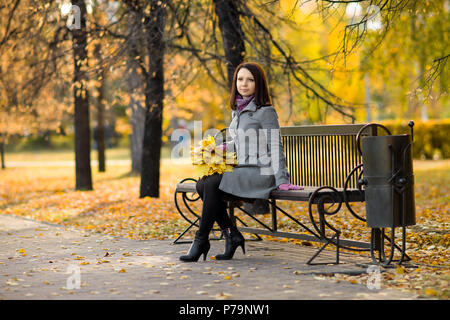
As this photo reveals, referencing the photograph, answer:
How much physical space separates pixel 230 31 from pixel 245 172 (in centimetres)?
464

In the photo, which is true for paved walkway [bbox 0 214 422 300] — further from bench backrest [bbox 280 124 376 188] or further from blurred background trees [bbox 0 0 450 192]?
blurred background trees [bbox 0 0 450 192]

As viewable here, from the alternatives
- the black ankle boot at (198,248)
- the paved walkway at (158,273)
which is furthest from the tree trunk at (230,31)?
the black ankle boot at (198,248)

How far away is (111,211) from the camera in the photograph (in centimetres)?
1144

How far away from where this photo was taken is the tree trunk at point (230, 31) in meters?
10.3

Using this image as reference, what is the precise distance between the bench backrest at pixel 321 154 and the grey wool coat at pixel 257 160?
68 cm

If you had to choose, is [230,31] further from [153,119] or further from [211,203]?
[211,203]

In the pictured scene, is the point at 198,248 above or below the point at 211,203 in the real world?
below

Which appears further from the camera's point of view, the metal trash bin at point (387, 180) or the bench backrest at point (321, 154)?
the bench backrest at point (321, 154)

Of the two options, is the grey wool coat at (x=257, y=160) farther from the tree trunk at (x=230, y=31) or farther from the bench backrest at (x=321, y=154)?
the tree trunk at (x=230, y=31)

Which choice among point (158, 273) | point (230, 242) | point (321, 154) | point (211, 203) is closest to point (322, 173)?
point (321, 154)

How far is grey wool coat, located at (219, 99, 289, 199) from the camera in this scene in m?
6.18

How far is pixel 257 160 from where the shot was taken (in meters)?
6.25
